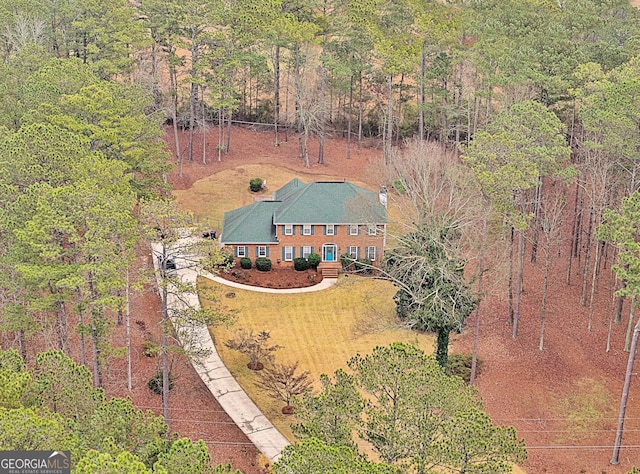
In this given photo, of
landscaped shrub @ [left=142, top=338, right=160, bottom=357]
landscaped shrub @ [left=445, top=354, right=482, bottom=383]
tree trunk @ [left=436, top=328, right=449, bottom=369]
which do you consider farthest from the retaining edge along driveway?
landscaped shrub @ [left=445, top=354, right=482, bottom=383]

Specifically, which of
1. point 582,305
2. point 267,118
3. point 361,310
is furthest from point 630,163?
point 267,118

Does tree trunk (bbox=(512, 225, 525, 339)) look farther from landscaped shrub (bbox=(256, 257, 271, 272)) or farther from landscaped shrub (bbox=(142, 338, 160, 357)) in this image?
landscaped shrub (bbox=(142, 338, 160, 357))

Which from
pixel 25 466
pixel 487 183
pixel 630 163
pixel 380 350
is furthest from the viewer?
pixel 630 163

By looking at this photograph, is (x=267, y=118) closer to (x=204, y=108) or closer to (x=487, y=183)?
(x=204, y=108)

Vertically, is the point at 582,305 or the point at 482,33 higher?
the point at 482,33

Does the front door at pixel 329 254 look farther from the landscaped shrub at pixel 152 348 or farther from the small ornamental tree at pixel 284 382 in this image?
the landscaped shrub at pixel 152 348

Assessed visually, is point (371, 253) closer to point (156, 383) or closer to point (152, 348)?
point (156, 383)

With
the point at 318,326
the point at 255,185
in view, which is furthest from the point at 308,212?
the point at 255,185
